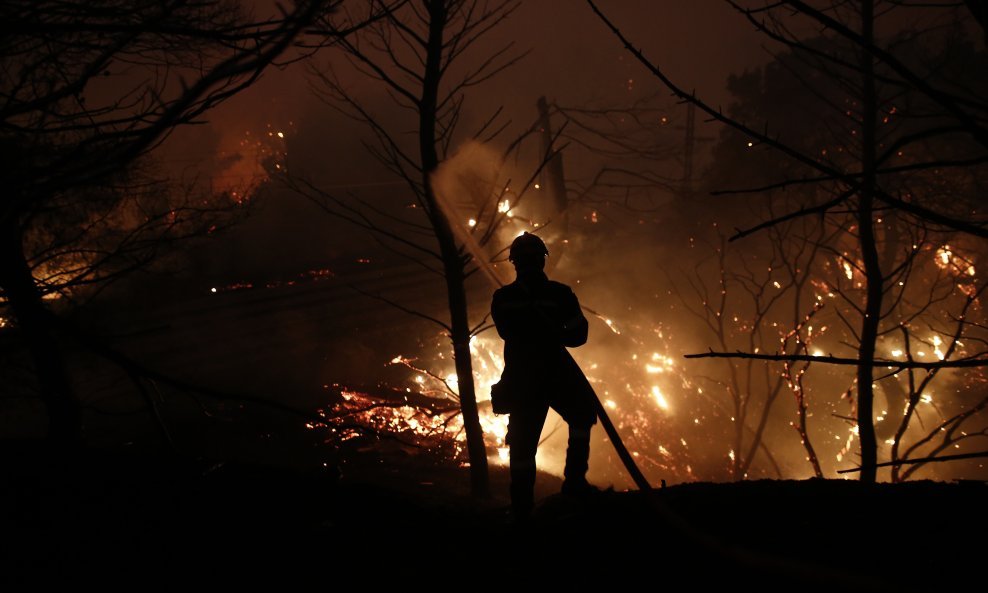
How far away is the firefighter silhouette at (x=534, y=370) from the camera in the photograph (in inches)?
165

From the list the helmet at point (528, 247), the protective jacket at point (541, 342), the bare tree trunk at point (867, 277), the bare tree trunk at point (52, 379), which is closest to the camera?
the protective jacket at point (541, 342)

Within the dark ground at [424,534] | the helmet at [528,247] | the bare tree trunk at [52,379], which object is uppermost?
the helmet at [528,247]

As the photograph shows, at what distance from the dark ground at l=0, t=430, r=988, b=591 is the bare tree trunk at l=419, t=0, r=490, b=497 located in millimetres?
2517

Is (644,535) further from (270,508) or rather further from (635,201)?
(635,201)

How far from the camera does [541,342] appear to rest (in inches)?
167

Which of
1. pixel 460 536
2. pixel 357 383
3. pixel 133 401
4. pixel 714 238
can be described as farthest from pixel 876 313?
pixel 714 238

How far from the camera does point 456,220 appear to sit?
5809 millimetres

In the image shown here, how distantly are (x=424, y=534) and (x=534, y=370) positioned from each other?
63.6 inches

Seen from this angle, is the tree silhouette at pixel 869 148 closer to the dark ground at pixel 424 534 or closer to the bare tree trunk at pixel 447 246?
the dark ground at pixel 424 534

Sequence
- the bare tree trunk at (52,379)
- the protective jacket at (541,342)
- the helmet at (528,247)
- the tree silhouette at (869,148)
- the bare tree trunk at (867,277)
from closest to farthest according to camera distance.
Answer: the tree silhouette at (869,148) < the protective jacket at (541,342) < the helmet at (528,247) < the bare tree trunk at (52,379) < the bare tree trunk at (867,277)

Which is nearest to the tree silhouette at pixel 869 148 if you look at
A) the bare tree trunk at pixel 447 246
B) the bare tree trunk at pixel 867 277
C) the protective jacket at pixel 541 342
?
the bare tree trunk at pixel 867 277

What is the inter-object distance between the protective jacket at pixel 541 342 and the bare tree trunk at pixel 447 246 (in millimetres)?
1597

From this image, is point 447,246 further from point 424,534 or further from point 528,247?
point 424,534

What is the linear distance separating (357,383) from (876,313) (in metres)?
10.3
